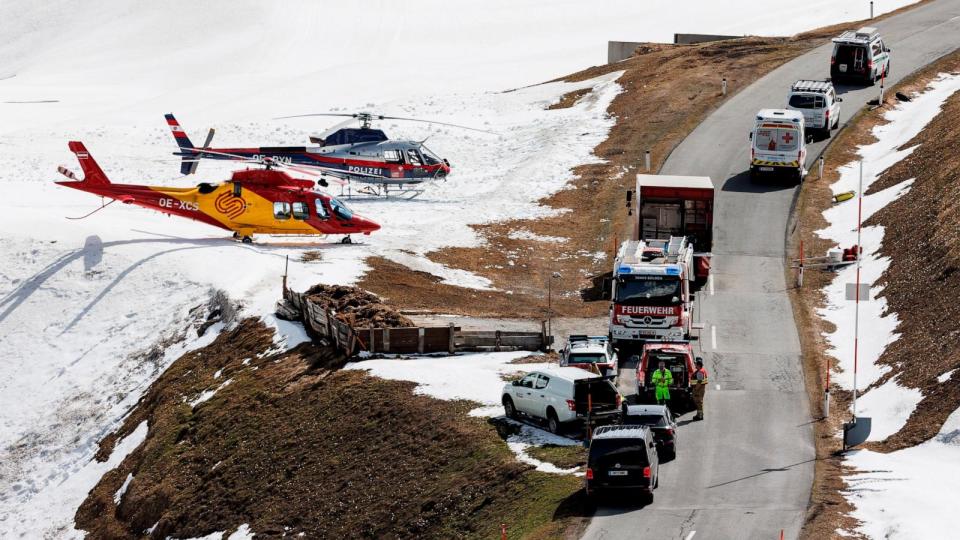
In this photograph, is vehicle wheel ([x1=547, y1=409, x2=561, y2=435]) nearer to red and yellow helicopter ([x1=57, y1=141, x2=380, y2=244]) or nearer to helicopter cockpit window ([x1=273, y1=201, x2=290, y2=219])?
red and yellow helicopter ([x1=57, y1=141, x2=380, y2=244])

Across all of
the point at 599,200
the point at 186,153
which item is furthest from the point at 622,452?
the point at 186,153

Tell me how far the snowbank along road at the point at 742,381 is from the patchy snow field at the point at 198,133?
29.0 ft

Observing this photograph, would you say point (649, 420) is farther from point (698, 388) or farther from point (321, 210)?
point (321, 210)

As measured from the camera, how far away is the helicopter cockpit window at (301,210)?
173 ft

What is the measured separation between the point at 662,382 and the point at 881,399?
5987 millimetres

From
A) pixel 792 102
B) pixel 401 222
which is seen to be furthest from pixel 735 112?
pixel 401 222

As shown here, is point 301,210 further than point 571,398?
Yes

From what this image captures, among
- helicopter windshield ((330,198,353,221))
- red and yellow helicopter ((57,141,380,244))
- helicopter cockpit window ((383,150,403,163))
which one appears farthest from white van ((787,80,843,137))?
red and yellow helicopter ((57,141,380,244))

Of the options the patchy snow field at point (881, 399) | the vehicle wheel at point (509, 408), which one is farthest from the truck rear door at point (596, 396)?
the patchy snow field at point (881, 399)

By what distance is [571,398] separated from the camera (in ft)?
101

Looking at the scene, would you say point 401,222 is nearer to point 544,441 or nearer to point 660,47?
point 544,441

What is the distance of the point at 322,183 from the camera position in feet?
181

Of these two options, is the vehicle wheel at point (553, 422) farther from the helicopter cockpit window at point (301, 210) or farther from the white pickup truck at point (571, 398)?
the helicopter cockpit window at point (301, 210)

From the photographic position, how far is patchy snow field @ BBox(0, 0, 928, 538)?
44219mm
